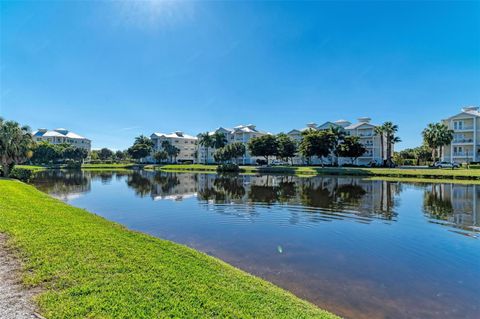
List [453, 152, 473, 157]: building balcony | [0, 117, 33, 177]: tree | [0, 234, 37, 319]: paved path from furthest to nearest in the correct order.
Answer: [453, 152, 473, 157]: building balcony → [0, 117, 33, 177]: tree → [0, 234, 37, 319]: paved path

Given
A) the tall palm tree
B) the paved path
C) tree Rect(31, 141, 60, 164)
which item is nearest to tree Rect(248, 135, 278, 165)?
the tall palm tree

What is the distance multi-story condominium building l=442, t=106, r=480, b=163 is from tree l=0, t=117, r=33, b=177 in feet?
291

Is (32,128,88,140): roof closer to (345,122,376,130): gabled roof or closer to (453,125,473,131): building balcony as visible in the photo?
(345,122,376,130): gabled roof

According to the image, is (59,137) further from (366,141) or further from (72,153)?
(366,141)

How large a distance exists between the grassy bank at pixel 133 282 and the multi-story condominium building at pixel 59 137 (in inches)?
5727

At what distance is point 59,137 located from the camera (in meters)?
134

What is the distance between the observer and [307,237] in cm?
1341

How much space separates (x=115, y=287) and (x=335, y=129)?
251 feet

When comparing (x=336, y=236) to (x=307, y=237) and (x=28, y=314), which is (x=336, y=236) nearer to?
(x=307, y=237)

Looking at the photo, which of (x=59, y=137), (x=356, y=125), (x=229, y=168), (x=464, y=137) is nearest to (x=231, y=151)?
(x=229, y=168)

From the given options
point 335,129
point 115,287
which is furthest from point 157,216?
point 335,129

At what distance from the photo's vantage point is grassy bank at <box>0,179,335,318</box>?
199 inches

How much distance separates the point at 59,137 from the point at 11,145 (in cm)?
11473

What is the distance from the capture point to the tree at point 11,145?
35.2 metres
